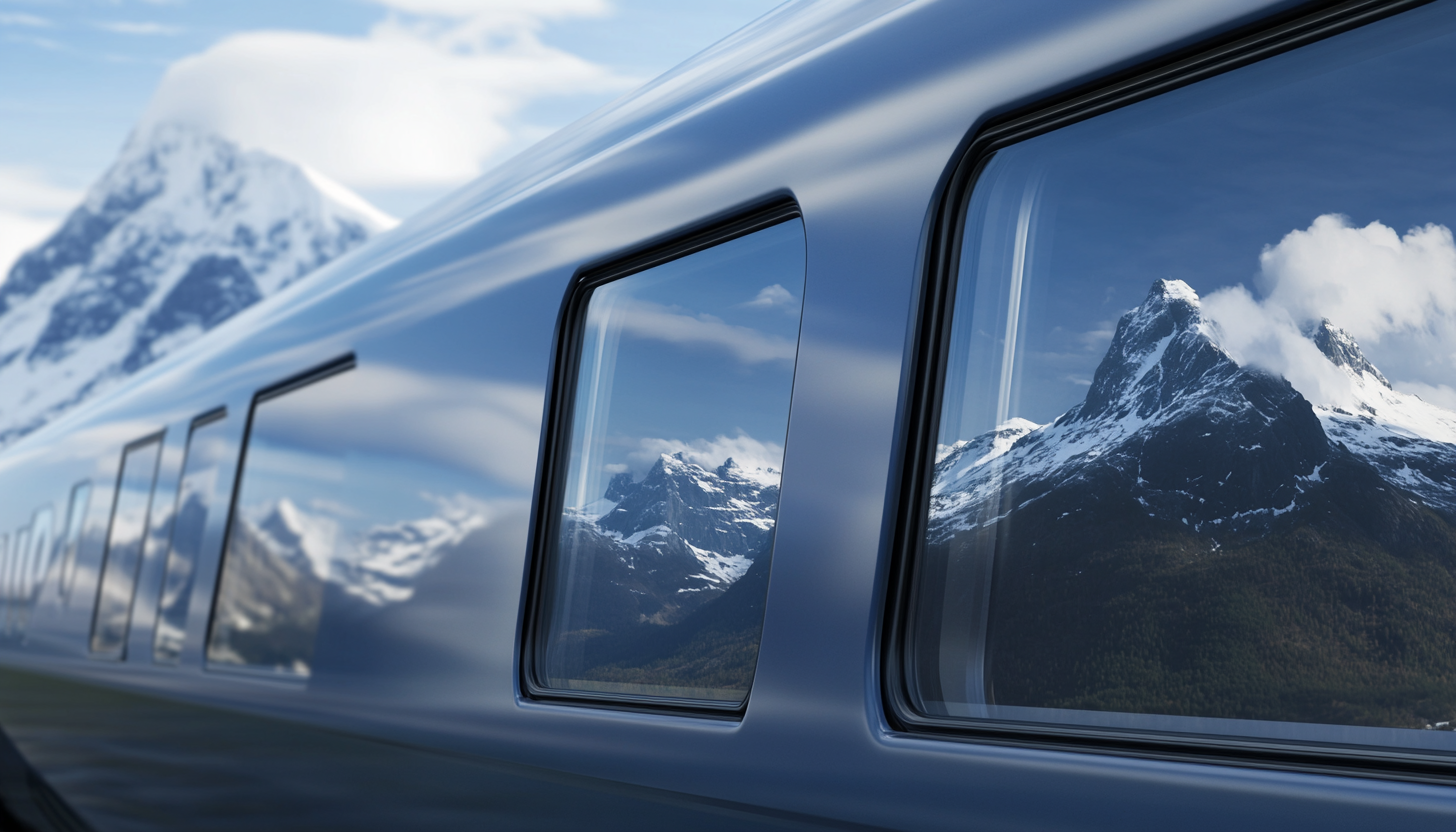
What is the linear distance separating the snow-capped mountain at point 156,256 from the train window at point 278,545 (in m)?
136

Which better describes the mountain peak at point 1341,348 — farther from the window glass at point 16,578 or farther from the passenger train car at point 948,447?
the window glass at point 16,578

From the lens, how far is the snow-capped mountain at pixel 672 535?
1.81 m

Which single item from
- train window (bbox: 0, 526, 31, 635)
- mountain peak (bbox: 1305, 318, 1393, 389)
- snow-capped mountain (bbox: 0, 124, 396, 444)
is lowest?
train window (bbox: 0, 526, 31, 635)

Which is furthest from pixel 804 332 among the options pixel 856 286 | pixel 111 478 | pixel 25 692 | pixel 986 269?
pixel 25 692

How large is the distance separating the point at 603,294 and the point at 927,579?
1054 mm

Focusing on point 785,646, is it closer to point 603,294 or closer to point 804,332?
point 804,332

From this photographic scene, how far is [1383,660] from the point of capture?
107 cm

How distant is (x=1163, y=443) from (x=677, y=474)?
3.01 feet

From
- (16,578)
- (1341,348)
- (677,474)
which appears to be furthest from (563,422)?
(16,578)

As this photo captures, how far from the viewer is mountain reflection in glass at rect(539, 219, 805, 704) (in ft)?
5.90

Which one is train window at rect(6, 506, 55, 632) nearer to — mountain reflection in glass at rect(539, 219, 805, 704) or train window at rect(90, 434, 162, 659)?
train window at rect(90, 434, 162, 659)

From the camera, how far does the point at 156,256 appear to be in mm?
166125

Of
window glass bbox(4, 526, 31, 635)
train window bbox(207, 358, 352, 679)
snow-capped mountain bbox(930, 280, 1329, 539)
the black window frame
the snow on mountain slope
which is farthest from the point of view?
window glass bbox(4, 526, 31, 635)

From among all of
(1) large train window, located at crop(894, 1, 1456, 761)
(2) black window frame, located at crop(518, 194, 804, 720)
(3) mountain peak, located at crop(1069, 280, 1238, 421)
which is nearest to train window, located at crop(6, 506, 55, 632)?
(2) black window frame, located at crop(518, 194, 804, 720)
